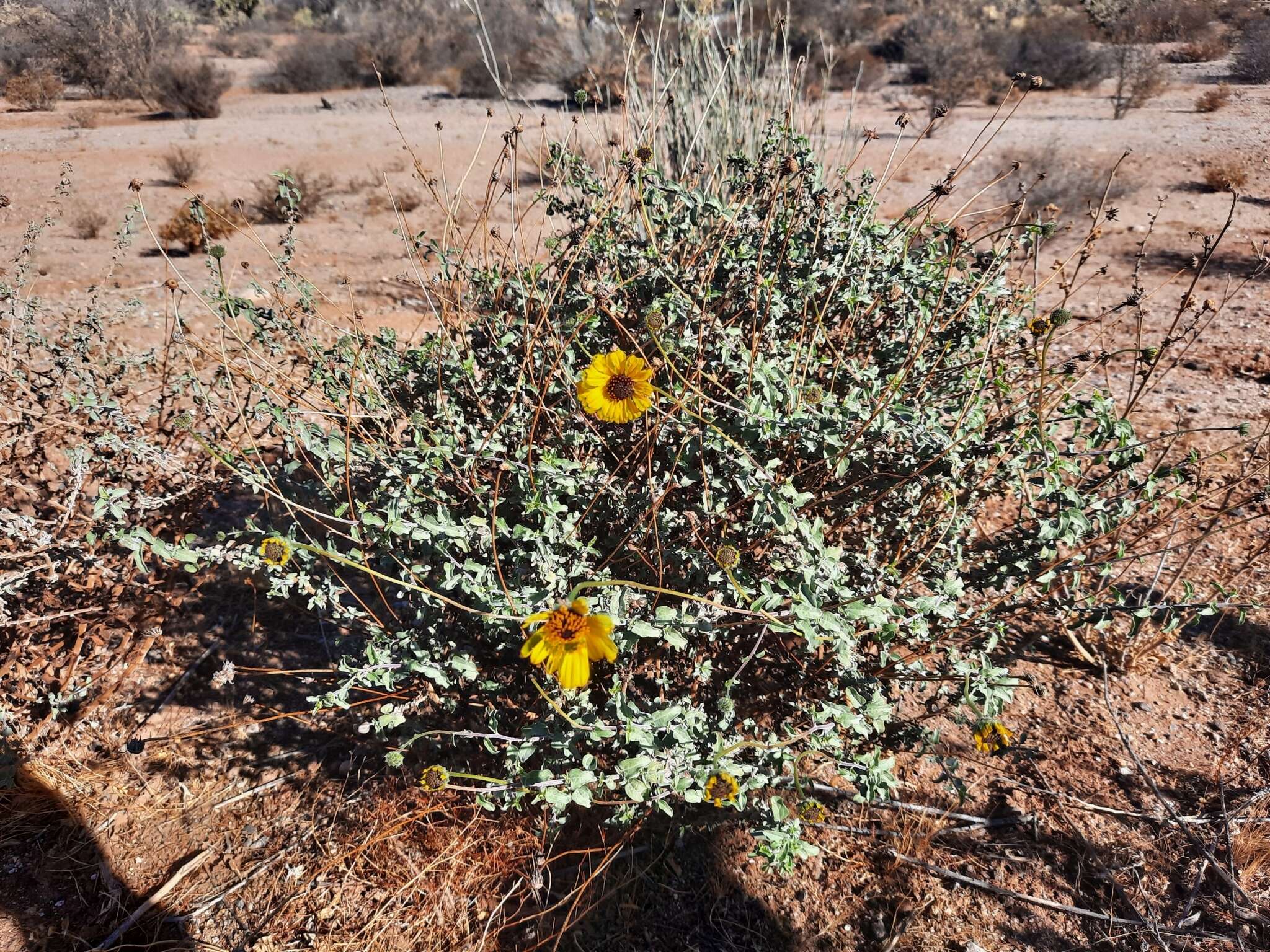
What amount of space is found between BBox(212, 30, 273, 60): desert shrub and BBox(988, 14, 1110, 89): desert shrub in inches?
853

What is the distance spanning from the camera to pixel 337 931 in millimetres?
1892

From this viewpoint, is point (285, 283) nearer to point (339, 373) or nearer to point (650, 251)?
point (339, 373)

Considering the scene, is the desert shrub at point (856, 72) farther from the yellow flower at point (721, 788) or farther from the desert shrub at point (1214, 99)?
the yellow flower at point (721, 788)

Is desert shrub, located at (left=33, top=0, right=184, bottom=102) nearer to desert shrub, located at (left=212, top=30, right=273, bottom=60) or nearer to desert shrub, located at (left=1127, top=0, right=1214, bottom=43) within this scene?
desert shrub, located at (left=212, top=30, right=273, bottom=60)

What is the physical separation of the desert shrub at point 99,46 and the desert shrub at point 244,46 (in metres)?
7.89

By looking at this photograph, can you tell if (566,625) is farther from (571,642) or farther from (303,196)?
(303,196)

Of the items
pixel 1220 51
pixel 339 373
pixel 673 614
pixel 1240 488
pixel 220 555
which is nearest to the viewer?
pixel 673 614

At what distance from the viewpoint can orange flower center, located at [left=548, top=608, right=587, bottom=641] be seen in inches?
55.0

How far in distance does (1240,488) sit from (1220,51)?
1237cm

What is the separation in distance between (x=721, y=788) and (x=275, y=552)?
111 centimetres

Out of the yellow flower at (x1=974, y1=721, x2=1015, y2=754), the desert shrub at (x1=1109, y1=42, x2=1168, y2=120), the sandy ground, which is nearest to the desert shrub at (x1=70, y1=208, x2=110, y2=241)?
the sandy ground

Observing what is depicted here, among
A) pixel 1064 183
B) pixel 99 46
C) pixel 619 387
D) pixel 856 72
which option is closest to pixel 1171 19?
pixel 856 72

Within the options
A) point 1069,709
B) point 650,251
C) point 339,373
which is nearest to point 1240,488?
point 1069,709

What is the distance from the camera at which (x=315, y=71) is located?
1836cm
